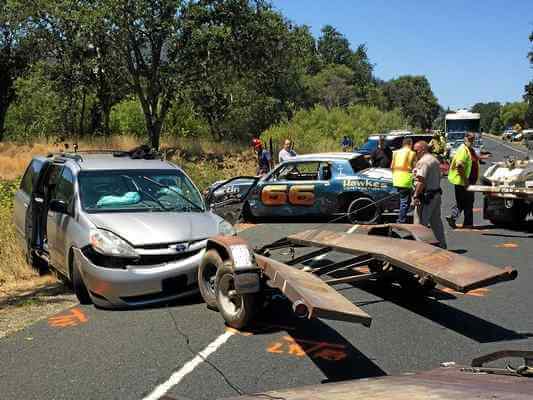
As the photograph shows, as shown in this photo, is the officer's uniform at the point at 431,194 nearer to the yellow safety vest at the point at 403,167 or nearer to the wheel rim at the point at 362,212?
the yellow safety vest at the point at 403,167

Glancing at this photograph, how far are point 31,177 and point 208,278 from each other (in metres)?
4.34

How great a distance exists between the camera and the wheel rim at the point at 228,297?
20.5 feet

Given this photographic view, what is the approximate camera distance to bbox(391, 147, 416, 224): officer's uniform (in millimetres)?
11695

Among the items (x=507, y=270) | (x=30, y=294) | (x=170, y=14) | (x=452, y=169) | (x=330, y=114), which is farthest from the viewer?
(x=330, y=114)

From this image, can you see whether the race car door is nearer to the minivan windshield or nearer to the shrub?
the minivan windshield

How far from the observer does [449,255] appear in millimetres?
6465

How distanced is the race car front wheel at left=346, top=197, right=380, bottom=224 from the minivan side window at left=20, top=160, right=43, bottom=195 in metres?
6.47

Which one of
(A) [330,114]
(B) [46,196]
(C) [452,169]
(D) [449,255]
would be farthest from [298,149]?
(D) [449,255]

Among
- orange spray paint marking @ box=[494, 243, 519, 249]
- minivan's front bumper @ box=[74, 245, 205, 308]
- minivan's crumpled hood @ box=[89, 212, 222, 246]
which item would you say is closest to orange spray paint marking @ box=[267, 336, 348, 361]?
minivan's front bumper @ box=[74, 245, 205, 308]

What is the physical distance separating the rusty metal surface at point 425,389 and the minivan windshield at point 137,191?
540 cm

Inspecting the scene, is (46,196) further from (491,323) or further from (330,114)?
(330,114)

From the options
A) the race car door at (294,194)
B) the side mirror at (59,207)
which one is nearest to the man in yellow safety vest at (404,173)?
the race car door at (294,194)

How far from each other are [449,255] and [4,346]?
4.24 m

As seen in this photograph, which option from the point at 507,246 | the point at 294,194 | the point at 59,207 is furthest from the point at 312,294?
the point at 294,194
